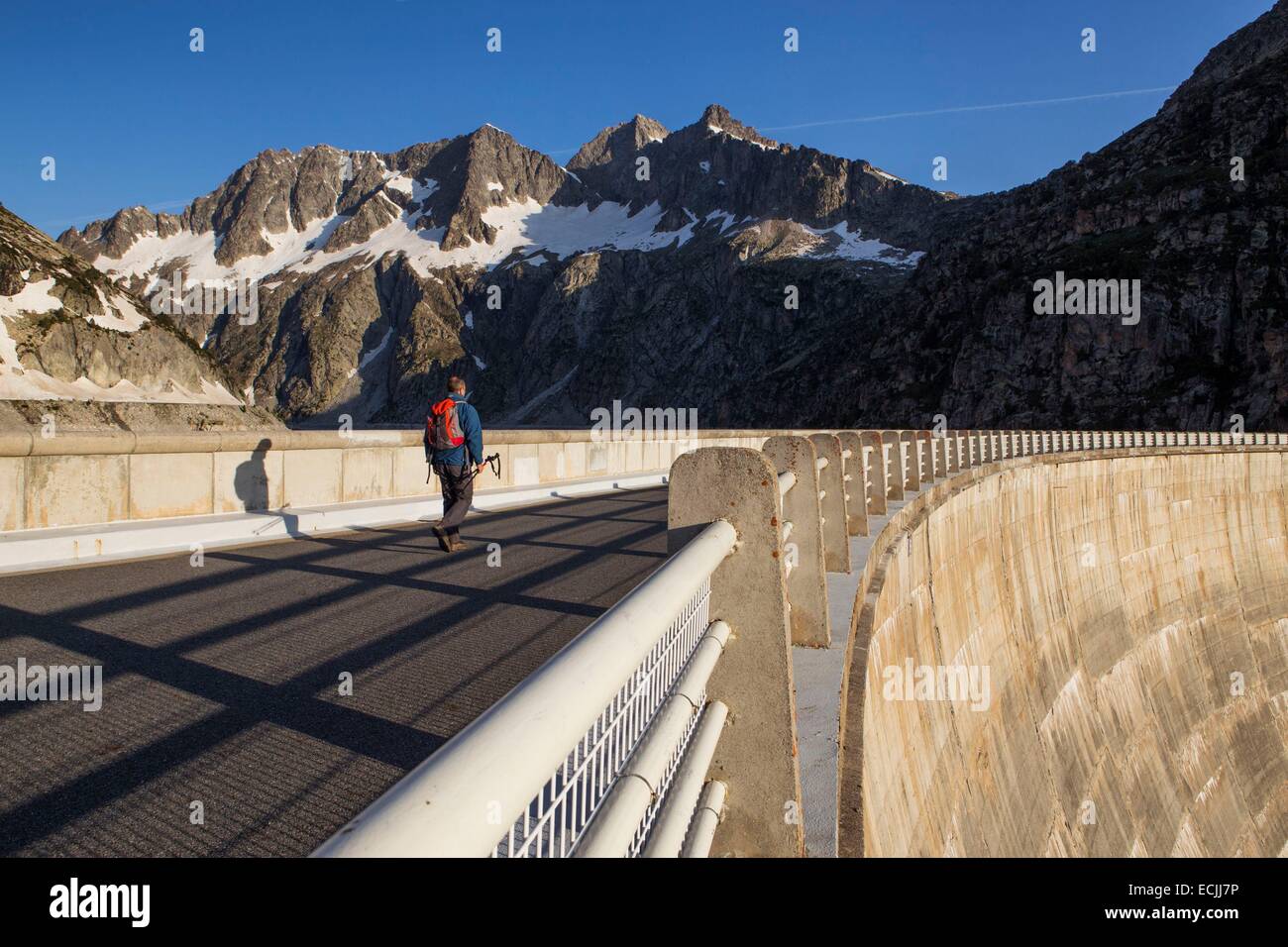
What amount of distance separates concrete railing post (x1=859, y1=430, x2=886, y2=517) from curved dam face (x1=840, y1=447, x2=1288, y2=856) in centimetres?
44

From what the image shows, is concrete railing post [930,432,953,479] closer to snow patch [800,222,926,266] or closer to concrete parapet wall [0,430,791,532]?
concrete parapet wall [0,430,791,532]

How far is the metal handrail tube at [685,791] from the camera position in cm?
197

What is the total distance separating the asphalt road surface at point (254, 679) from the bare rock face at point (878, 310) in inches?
2565

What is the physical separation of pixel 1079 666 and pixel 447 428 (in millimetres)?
14665

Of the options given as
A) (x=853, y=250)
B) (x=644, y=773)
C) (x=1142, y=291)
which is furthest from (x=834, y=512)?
(x=853, y=250)

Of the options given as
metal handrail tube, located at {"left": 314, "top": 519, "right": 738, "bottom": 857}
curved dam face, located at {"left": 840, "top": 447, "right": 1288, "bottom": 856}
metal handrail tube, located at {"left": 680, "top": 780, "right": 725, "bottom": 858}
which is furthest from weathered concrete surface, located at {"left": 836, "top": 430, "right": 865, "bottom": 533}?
metal handrail tube, located at {"left": 314, "top": 519, "right": 738, "bottom": 857}

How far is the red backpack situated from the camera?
873 centimetres

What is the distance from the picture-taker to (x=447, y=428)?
28.8 feet

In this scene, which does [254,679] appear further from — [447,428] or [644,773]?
[447,428]
